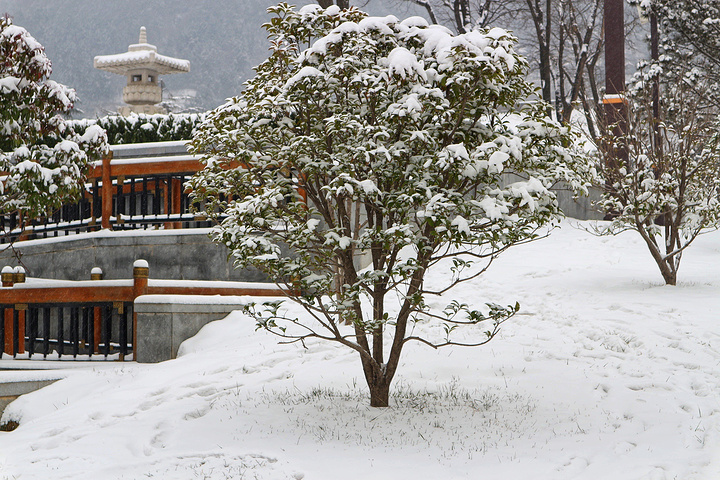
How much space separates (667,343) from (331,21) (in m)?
5.32

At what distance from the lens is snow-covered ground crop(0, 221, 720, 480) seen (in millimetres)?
5086

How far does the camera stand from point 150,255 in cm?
1098

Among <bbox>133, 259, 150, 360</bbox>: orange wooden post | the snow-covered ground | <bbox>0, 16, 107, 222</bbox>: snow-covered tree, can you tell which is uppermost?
<bbox>0, 16, 107, 222</bbox>: snow-covered tree

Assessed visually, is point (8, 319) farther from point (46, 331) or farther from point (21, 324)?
point (46, 331)

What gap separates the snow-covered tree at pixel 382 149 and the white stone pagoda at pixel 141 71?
109 feet

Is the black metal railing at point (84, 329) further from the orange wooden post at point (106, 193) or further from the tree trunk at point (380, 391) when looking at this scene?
the tree trunk at point (380, 391)

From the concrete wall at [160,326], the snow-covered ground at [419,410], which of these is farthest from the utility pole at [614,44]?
the concrete wall at [160,326]

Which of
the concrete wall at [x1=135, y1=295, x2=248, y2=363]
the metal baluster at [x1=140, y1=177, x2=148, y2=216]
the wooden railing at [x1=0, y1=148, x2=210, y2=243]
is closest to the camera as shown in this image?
the concrete wall at [x1=135, y1=295, x2=248, y2=363]

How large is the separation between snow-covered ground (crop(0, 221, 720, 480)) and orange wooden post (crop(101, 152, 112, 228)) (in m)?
3.79

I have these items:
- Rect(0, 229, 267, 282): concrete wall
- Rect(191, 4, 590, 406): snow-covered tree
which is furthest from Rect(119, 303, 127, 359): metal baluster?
Rect(191, 4, 590, 406): snow-covered tree

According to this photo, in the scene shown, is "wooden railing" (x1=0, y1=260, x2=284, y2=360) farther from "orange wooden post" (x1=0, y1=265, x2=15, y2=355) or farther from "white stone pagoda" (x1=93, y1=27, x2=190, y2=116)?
"white stone pagoda" (x1=93, y1=27, x2=190, y2=116)

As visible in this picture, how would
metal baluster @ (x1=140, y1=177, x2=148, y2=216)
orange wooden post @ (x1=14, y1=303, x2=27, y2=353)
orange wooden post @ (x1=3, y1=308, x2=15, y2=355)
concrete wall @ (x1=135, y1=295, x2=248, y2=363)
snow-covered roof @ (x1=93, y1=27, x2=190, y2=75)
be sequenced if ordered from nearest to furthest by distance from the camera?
concrete wall @ (x1=135, y1=295, x2=248, y2=363)
orange wooden post @ (x1=14, y1=303, x2=27, y2=353)
orange wooden post @ (x1=3, y1=308, x2=15, y2=355)
metal baluster @ (x1=140, y1=177, x2=148, y2=216)
snow-covered roof @ (x1=93, y1=27, x2=190, y2=75)

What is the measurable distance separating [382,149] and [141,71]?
3557 cm

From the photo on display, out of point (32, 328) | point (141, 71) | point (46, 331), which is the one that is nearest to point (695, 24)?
point (46, 331)
